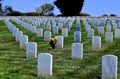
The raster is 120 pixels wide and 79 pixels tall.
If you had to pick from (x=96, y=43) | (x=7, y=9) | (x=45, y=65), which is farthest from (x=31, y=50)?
(x=7, y=9)

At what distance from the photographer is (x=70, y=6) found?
81000 mm

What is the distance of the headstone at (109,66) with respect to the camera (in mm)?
11734

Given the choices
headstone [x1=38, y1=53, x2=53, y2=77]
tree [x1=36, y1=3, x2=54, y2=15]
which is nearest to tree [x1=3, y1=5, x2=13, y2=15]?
tree [x1=36, y1=3, x2=54, y2=15]

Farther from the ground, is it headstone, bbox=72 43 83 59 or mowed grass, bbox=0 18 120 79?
headstone, bbox=72 43 83 59

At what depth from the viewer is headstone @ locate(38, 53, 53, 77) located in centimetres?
1213

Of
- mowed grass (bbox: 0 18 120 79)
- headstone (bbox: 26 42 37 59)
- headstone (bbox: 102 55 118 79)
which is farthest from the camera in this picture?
headstone (bbox: 26 42 37 59)

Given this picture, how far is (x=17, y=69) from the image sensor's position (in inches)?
528

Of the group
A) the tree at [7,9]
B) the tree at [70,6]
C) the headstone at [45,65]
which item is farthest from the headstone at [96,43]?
the tree at [7,9]

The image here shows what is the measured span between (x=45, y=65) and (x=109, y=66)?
1860 millimetres

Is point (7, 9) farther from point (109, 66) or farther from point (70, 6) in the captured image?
point (109, 66)

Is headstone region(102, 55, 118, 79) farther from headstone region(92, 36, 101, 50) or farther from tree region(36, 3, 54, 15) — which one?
tree region(36, 3, 54, 15)

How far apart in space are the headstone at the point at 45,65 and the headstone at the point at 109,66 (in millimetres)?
1548

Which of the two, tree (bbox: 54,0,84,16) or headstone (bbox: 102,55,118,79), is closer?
headstone (bbox: 102,55,118,79)

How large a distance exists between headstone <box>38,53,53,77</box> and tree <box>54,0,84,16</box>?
68467 mm
